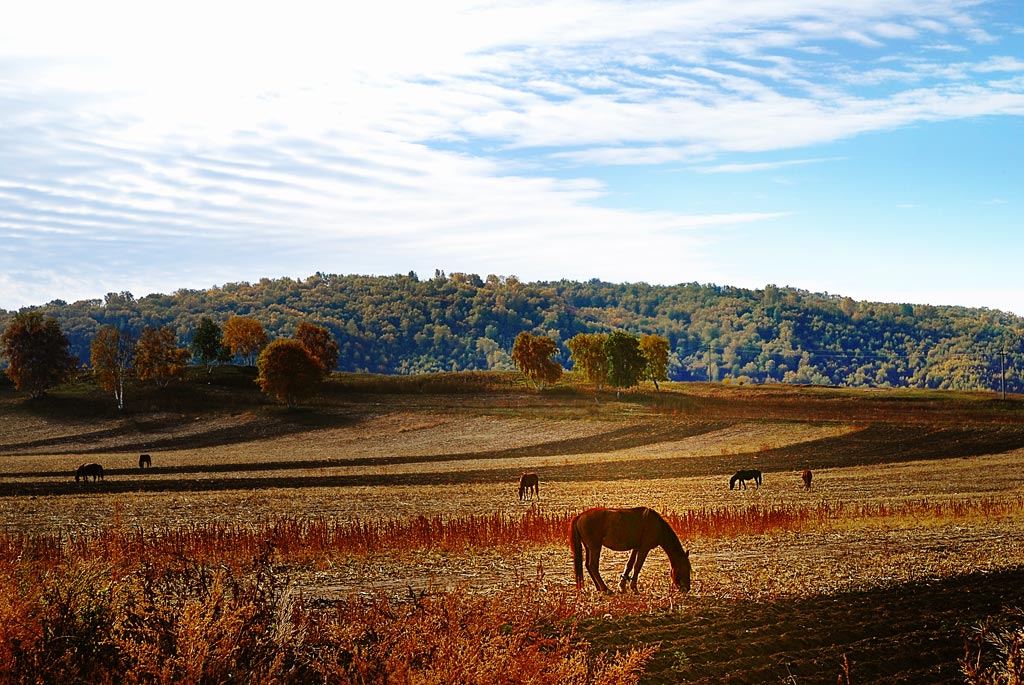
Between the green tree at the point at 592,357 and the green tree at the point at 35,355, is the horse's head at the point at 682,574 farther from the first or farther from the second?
the green tree at the point at 592,357

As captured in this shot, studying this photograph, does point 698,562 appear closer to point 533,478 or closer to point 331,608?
point 331,608

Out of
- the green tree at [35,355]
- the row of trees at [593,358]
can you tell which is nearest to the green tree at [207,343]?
the green tree at [35,355]

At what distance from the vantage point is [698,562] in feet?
74.8

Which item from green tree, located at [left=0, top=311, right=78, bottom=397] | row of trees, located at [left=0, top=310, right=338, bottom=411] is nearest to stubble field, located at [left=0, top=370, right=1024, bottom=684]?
row of trees, located at [left=0, top=310, right=338, bottom=411]

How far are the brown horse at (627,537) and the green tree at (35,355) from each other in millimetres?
114840

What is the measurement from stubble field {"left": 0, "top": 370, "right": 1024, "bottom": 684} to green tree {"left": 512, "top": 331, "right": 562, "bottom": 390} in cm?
2815

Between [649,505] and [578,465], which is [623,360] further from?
[649,505]

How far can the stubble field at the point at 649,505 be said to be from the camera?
15.9 meters

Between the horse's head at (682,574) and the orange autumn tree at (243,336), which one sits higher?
the orange autumn tree at (243,336)

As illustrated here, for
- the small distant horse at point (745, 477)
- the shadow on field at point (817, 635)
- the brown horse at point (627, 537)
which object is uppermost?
the brown horse at point (627, 537)

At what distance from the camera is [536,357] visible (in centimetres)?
13775

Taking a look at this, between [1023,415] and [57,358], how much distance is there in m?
112

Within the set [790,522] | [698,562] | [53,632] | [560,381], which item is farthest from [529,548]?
[560,381]

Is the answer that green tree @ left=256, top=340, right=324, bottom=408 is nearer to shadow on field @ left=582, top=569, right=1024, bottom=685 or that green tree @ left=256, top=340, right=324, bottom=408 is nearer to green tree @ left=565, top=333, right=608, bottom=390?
green tree @ left=565, top=333, right=608, bottom=390
